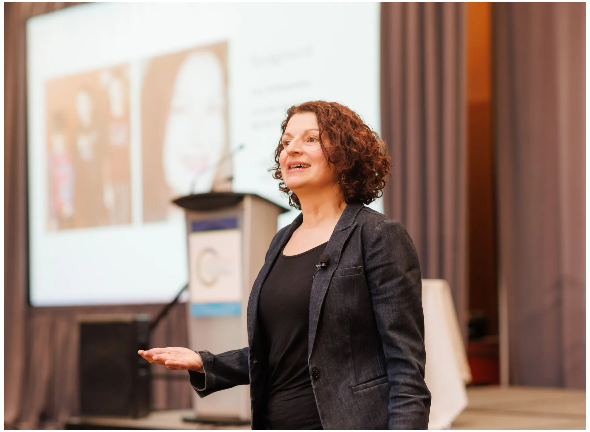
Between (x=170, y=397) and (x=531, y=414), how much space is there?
2.69m

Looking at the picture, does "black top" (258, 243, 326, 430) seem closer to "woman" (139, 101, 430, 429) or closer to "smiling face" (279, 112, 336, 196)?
"woman" (139, 101, 430, 429)

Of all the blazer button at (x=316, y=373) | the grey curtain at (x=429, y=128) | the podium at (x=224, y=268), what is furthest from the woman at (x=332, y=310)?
the grey curtain at (x=429, y=128)

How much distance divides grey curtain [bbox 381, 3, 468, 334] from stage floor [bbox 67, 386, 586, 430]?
59 cm

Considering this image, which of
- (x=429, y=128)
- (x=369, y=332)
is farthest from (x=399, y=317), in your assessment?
(x=429, y=128)

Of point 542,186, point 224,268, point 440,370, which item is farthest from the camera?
point 542,186

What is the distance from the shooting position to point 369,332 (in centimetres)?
127

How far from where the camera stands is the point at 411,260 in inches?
50.5

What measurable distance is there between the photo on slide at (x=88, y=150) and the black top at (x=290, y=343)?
161 inches

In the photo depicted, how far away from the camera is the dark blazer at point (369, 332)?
122 cm

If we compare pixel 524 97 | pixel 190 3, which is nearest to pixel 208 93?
pixel 190 3

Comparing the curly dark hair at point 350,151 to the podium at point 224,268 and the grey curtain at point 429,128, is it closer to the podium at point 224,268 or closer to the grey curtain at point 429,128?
the podium at point 224,268

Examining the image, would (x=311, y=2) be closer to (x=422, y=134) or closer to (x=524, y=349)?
(x=422, y=134)

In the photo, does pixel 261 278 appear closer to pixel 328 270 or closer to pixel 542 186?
pixel 328 270

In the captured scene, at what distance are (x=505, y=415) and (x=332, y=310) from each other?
2.80 meters
